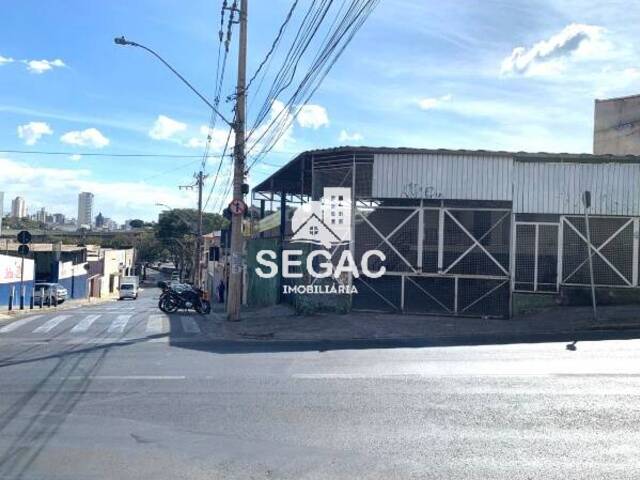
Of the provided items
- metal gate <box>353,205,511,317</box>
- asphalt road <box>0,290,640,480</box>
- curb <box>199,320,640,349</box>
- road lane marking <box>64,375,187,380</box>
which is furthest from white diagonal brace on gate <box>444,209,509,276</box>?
road lane marking <box>64,375,187,380</box>

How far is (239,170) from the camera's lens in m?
18.4

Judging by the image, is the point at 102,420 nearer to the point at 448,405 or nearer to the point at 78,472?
the point at 78,472

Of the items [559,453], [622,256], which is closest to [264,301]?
[622,256]

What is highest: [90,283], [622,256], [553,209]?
[553,209]

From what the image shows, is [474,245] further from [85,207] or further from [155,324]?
[85,207]

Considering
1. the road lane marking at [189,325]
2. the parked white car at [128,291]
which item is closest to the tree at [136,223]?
the parked white car at [128,291]

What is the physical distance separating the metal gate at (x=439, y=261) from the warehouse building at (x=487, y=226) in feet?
0.09

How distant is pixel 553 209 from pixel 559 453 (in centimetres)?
1293

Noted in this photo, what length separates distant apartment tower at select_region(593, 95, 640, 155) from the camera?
32125 mm

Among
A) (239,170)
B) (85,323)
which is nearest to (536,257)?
(239,170)

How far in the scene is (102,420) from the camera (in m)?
7.28

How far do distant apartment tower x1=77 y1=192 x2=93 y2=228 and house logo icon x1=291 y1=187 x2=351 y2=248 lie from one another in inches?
5896

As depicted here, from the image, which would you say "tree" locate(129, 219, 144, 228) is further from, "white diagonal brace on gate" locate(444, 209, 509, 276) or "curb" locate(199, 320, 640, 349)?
"curb" locate(199, 320, 640, 349)

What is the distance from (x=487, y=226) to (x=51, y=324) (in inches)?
490
